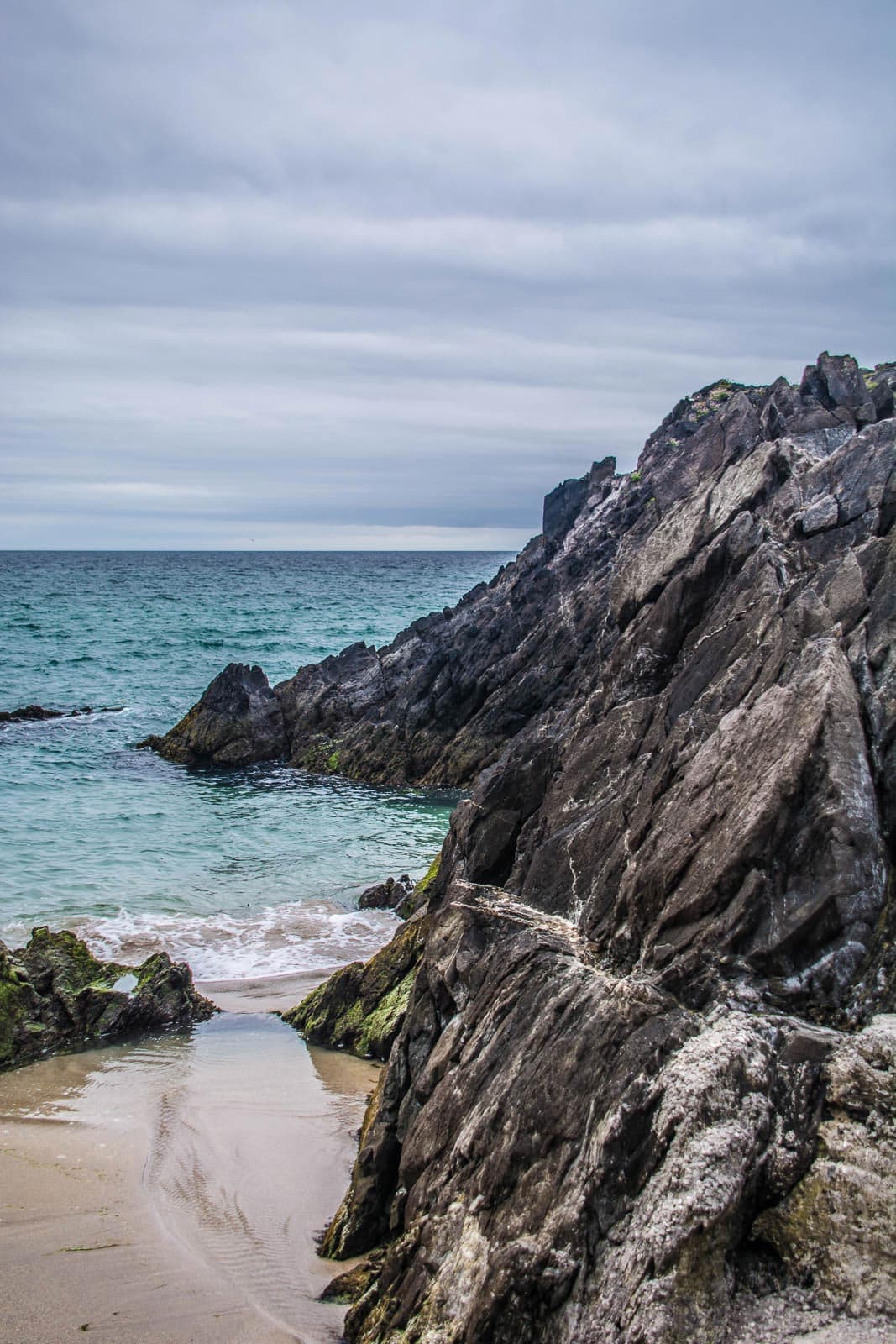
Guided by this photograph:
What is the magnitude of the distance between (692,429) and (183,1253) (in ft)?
137

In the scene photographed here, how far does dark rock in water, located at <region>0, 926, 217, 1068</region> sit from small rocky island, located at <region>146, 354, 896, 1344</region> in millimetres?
3661

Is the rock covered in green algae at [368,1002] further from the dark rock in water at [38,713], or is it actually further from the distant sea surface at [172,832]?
the dark rock in water at [38,713]

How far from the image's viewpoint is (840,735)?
27.0ft

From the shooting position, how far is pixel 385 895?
23109 mm

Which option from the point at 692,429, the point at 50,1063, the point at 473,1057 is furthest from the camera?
the point at 692,429

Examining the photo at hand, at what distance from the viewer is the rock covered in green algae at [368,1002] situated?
14.4m

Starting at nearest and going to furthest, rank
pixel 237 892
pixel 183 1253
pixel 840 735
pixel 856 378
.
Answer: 1. pixel 840 735
2. pixel 183 1253
3. pixel 856 378
4. pixel 237 892


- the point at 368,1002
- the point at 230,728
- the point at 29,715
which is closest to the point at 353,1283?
the point at 368,1002

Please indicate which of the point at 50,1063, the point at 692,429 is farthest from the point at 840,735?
the point at 692,429

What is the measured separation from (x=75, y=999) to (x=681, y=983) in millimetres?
11428

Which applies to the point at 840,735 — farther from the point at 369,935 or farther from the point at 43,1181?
the point at 369,935

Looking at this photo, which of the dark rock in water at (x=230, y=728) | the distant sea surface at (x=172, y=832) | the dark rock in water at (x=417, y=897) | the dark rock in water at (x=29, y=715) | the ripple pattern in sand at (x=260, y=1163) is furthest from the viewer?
the dark rock in water at (x=29, y=715)

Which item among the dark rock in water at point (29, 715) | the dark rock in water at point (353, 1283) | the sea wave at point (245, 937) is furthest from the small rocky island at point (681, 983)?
the dark rock in water at point (29, 715)

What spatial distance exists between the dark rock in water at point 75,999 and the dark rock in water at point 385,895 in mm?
6671
